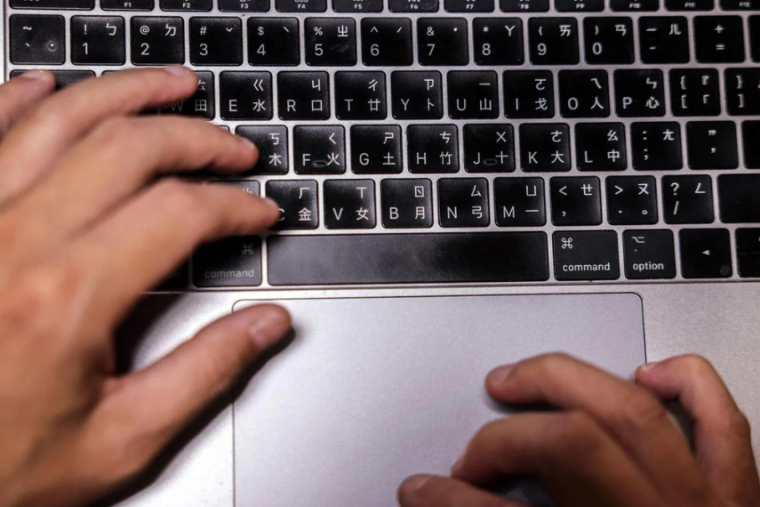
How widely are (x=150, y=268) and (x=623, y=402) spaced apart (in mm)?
439

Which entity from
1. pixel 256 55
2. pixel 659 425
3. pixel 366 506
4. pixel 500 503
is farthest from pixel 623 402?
pixel 256 55

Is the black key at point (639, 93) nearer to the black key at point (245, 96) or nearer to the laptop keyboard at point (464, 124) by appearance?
the laptop keyboard at point (464, 124)

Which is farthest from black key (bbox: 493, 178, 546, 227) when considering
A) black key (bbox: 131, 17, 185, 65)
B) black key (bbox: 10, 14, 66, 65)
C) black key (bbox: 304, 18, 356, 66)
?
black key (bbox: 10, 14, 66, 65)

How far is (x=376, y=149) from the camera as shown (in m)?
0.67

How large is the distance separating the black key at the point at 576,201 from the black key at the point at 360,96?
0.20m

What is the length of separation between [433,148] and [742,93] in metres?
0.35

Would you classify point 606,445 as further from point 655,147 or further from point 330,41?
point 330,41

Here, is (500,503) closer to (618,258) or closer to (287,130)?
(618,258)

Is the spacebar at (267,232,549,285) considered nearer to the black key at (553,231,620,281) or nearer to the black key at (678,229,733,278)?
the black key at (553,231,620,281)

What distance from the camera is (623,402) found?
23.3 inches

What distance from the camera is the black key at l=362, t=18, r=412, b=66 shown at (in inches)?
26.6

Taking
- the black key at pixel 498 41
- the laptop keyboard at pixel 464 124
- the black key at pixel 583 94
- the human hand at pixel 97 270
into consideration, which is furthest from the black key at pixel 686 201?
the human hand at pixel 97 270

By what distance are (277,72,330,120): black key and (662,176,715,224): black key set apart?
372 mm

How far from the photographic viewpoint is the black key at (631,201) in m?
0.68
